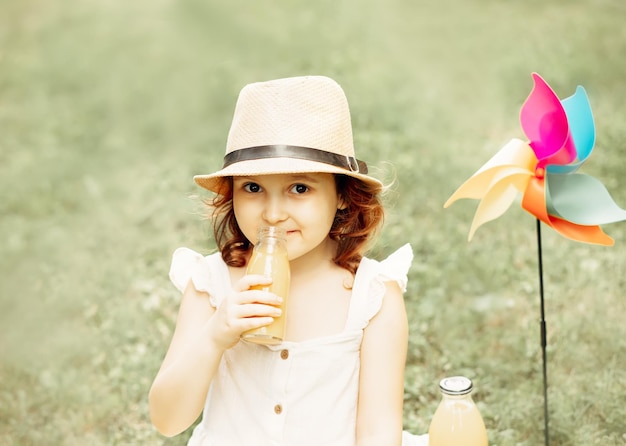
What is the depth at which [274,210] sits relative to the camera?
1701mm

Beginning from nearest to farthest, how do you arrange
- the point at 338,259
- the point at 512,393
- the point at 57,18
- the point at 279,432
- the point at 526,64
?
the point at 279,432, the point at 338,259, the point at 512,393, the point at 526,64, the point at 57,18

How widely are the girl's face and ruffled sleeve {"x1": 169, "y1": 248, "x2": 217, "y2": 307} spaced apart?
8.5 inches

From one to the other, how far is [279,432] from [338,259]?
1.43 ft

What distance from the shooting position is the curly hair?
6.28 feet

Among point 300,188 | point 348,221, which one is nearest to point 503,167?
point 348,221

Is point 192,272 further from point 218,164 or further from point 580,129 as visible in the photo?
point 218,164

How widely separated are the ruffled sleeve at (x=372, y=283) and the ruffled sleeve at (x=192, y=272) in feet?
1.11

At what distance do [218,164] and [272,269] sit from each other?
277 centimetres

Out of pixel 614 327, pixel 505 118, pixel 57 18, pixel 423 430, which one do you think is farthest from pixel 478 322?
pixel 57 18

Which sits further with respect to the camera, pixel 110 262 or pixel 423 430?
pixel 110 262

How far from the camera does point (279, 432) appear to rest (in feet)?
5.85

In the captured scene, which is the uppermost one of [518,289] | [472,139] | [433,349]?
[472,139]

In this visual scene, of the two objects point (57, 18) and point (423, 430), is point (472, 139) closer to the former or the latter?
point (423, 430)

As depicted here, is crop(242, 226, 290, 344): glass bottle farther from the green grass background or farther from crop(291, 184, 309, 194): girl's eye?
the green grass background
